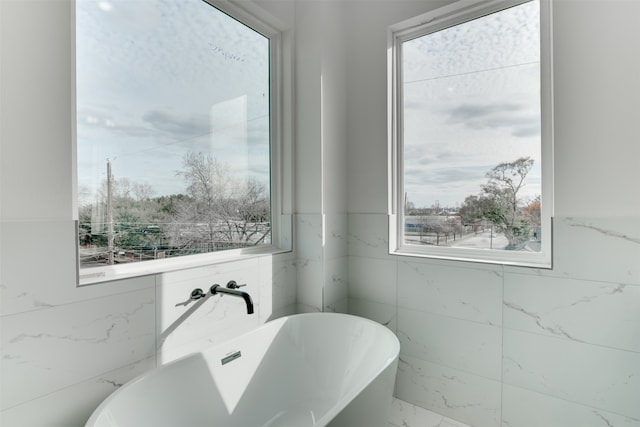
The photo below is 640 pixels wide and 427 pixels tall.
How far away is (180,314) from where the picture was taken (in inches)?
61.7

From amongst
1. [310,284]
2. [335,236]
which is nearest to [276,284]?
[310,284]

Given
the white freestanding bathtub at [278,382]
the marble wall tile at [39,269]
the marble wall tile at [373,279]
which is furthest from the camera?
the marble wall tile at [373,279]

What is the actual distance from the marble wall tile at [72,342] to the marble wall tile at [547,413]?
180 centimetres

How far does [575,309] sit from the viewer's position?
1552 millimetres

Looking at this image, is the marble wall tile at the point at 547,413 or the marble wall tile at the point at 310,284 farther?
the marble wall tile at the point at 310,284

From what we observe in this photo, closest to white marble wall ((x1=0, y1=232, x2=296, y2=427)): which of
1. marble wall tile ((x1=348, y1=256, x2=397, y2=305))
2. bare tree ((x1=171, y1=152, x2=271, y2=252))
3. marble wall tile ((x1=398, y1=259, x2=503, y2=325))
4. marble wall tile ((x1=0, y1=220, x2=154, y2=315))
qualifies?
marble wall tile ((x1=0, y1=220, x2=154, y2=315))

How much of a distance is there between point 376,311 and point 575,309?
3.51 ft

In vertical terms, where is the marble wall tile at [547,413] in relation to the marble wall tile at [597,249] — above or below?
below

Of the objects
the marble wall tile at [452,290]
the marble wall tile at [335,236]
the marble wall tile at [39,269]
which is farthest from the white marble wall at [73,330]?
the marble wall tile at [452,290]

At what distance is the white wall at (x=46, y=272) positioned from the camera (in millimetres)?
1076

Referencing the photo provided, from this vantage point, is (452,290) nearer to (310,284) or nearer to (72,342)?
(310,284)

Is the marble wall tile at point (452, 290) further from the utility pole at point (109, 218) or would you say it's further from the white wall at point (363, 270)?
the utility pole at point (109, 218)

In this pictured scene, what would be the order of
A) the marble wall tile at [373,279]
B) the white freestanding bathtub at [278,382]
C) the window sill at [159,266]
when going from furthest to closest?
the marble wall tile at [373,279] < the window sill at [159,266] < the white freestanding bathtub at [278,382]

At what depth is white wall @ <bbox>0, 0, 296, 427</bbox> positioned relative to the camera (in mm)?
1076
